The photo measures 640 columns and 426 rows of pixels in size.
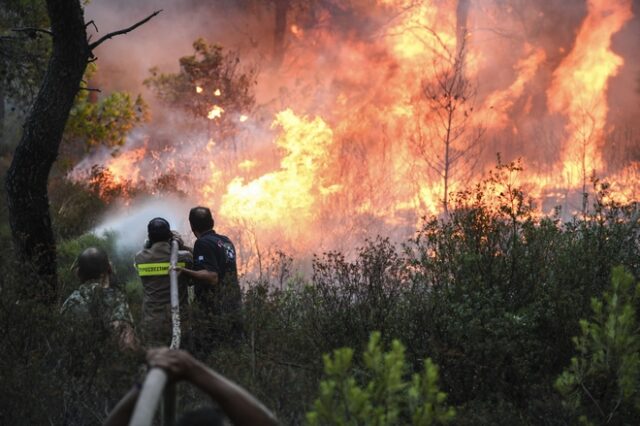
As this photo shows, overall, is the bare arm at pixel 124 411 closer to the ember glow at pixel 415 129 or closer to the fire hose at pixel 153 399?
the fire hose at pixel 153 399

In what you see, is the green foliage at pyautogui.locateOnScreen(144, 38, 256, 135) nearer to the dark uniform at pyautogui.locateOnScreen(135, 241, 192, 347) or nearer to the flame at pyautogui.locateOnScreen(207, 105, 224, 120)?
the flame at pyautogui.locateOnScreen(207, 105, 224, 120)

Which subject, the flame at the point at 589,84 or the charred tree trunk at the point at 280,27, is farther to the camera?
the charred tree trunk at the point at 280,27

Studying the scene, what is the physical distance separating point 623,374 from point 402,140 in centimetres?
1601

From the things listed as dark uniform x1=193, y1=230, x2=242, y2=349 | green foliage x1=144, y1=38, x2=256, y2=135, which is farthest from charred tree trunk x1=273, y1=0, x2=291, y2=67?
dark uniform x1=193, y1=230, x2=242, y2=349

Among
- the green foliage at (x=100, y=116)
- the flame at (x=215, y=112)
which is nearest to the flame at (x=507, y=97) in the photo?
the flame at (x=215, y=112)

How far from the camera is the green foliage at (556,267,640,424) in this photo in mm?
3449

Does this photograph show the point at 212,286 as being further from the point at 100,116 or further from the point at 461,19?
the point at 461,19

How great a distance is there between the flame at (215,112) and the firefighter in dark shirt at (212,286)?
16.6 metres

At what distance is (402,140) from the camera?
1923cm

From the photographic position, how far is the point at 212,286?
19.3 feet

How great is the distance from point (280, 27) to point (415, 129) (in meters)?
9.61

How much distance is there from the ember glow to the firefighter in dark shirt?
9.92 meters

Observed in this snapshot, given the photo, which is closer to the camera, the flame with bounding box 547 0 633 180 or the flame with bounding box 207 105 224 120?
the flame with bounding box 547 0 633 180

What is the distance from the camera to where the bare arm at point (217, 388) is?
7.17ft
